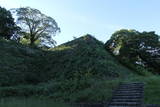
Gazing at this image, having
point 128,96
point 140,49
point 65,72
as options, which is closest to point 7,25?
point 140,49

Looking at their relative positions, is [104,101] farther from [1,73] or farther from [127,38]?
[127,38]

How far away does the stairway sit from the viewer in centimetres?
1238

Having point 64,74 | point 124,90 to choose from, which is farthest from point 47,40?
point 124,90

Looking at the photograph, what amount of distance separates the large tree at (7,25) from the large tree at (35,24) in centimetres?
95

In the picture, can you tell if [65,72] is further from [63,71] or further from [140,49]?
[140,49]

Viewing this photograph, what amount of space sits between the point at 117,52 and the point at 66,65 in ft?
22.7

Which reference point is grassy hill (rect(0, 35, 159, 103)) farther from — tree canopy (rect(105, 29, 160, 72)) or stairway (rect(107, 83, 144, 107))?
tree canopy (rect(105, 29, 160, 72))

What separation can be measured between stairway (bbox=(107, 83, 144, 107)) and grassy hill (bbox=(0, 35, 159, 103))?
33 cm

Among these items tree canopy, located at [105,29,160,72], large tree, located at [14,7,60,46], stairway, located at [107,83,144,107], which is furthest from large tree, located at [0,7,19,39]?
stairway, located at [107,83,144,107]

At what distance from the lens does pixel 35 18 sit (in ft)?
132

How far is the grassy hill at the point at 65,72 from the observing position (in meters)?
14.9

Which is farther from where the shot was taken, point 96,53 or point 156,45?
point 156,45

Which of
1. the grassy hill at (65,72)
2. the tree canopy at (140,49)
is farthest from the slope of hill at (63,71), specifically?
the tree canopy at (140,49)

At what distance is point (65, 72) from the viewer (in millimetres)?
21547
